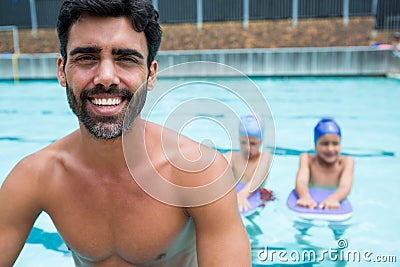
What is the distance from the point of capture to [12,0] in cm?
2217

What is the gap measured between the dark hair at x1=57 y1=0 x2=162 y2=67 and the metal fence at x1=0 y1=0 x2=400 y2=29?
62.0 feet

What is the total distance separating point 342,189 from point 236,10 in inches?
680

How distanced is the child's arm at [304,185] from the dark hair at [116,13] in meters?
2.97

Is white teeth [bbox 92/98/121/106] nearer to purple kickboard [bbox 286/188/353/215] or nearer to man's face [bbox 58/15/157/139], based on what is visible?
man's face [bbox 58/15/157/139]

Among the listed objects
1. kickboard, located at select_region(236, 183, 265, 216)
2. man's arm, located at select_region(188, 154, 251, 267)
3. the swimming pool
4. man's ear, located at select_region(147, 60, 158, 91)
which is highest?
man's ear, located at select_region(147, 60, 158, 91)

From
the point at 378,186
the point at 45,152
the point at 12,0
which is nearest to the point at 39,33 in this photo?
the point at 12,0

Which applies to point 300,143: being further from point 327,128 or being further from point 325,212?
point 325,212

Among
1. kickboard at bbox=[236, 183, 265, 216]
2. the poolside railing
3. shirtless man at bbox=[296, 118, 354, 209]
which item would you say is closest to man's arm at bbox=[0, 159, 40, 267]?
kickboard at bbox=[236, 183, 265, 216]

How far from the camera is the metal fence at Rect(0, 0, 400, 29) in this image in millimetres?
19344

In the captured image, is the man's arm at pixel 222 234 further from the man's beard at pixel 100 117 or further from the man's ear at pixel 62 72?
the man's ear at pixel 62 72

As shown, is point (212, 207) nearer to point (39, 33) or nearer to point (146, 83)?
point (146, 83)

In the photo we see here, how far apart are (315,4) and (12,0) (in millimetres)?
14198

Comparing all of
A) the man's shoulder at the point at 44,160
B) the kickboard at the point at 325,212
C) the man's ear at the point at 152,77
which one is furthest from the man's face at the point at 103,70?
the kickboard at the point at 325,212

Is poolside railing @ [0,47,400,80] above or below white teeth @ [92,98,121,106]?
below
